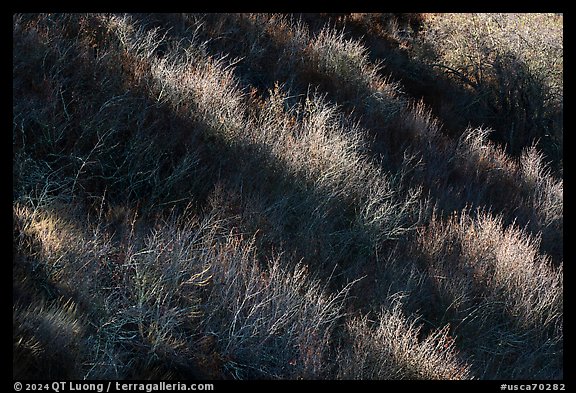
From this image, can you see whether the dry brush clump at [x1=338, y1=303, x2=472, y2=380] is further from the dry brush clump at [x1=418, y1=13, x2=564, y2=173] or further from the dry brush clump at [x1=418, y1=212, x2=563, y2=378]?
the dry brush clump at [x1=418, y1=13, x2=564, y2=173]

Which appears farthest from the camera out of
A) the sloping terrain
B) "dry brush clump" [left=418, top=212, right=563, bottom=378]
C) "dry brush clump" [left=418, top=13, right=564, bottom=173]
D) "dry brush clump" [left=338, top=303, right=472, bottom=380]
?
"dry brush clump" [left=418, top=13, right=564, bottom=173]

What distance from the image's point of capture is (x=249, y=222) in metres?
4.80

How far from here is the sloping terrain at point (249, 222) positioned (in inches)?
140

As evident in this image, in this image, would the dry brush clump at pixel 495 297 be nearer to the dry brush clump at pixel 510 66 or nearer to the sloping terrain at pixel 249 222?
the sloping terrain at pixel 249 222

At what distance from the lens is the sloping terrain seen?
3557 mm

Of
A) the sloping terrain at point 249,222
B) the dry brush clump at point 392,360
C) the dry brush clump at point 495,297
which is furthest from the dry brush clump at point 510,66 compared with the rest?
the dry brush clump at point 392,360

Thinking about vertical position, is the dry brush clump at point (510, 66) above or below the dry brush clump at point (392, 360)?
above

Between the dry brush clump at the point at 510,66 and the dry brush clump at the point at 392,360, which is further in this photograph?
the dry brush clump at the point at 510,66

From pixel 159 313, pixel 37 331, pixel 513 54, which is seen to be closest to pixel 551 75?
pixel 513 54

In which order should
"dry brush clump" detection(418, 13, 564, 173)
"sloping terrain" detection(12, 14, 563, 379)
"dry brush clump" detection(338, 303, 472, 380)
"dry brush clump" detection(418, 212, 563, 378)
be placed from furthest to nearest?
"dry brush clump" detection(418, 13, 564, 173), "dry brush clump" detection(418, 212, 563, 378), "dry brush clump" detection(338, 303, 472, 380), "sloping terrain" detection(12, 14, 563, 379)

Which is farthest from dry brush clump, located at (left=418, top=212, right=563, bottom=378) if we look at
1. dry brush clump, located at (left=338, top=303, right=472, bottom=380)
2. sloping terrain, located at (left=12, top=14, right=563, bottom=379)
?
dry brush clump, located at (left=338, top=303, right=472, bottom=380)

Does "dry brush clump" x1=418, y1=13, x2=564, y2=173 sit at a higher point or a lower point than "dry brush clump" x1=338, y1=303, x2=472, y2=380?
higher

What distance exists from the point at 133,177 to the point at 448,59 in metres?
9.24

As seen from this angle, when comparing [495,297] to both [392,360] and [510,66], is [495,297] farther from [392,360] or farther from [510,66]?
[510,66]
